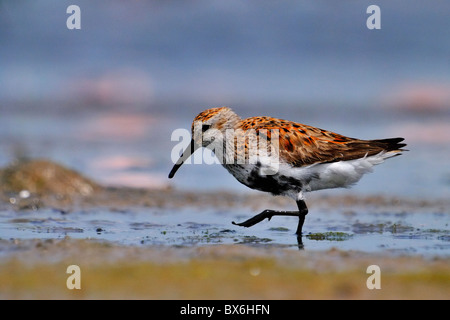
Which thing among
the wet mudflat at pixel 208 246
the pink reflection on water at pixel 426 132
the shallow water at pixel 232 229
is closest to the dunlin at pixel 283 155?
the shallow water at pixel 232 229

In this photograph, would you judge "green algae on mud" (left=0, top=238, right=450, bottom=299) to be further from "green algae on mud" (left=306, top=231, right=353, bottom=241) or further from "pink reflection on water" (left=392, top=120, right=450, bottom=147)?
"pink reflection on water" (left=392, top=120, right=450, bottom=147)

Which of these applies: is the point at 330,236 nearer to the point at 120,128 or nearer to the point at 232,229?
the point at 232,229

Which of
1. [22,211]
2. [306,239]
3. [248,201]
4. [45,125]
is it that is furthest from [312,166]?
[45,125]

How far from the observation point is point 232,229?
936cm

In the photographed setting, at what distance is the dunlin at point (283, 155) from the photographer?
28.9ft

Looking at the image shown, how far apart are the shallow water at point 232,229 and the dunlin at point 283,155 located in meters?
0.56

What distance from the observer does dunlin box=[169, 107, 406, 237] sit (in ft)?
28.9

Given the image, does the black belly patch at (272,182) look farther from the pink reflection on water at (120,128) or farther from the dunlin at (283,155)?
the pink reflection on water at (120,128)

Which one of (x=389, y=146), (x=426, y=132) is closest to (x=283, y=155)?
(x=389, y=146)

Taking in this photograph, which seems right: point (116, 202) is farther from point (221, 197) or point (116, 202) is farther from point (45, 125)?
point (45, 125)

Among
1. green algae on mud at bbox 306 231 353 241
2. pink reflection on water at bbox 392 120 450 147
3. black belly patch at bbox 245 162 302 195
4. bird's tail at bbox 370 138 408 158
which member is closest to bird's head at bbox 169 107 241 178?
black belly patch at bbox 245 162 302 195

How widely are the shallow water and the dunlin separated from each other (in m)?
0.56

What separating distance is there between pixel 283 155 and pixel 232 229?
54.4 inches

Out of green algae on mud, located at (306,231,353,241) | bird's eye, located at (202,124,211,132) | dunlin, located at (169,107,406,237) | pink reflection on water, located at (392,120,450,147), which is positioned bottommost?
green algae on mud, located at (306,231,353,241)
